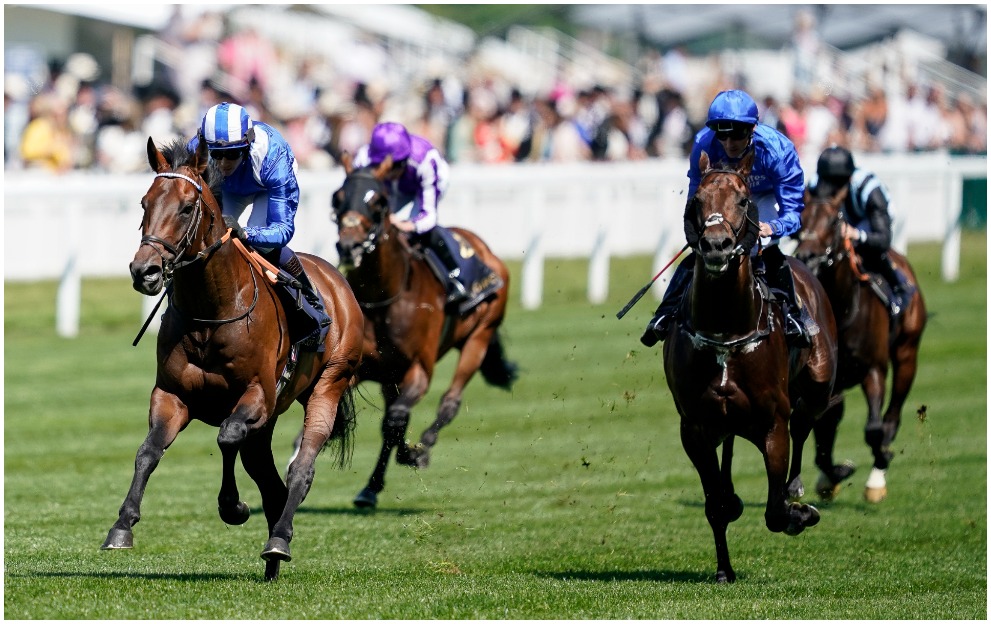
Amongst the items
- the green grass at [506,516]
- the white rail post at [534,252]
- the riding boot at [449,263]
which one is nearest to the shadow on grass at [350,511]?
the green grass at [506,516]

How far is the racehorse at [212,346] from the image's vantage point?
6.61 meters

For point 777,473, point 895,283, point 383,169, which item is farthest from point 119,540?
point 895,283

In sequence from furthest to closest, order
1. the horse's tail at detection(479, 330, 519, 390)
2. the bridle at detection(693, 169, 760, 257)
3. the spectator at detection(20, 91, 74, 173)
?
the spectator at detection(20, 91, 74, 173) → the horse's tail at detection(479, 330, 519, 390) → the bridle at detection(693, 169, 760, 257)

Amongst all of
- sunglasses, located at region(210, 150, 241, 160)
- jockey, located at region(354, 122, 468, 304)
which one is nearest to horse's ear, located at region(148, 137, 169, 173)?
sunglasses, located at region(210, 150, 241, 160)

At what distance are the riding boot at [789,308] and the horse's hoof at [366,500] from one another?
119 inches

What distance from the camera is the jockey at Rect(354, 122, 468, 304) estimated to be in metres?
10.2

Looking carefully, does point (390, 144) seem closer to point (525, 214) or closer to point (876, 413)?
point (876, 413)

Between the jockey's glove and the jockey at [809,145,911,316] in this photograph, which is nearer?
the jockey's glove

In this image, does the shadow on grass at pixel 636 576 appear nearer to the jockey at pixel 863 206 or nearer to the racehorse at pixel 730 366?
the racehorse at pixel 730 366

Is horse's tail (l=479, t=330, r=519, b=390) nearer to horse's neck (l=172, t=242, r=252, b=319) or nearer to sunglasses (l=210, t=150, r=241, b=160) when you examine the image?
sunglasses (l=210, t=150, r=241, b=160)

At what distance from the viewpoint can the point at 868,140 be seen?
2236 centimetres

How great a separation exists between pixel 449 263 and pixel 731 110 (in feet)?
12.3

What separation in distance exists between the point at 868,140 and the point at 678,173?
5192 mm

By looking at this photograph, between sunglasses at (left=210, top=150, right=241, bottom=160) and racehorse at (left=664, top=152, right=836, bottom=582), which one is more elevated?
sunglasses at (left=210, top=150, right=241, bottom=160)
